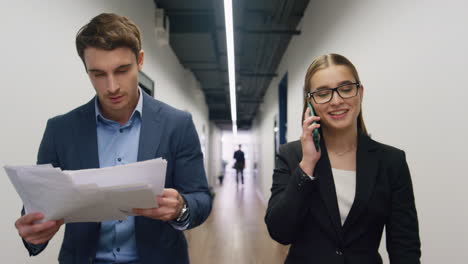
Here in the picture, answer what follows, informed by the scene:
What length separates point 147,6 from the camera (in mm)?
3506

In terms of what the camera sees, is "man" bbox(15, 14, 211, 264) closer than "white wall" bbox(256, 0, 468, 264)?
Yes

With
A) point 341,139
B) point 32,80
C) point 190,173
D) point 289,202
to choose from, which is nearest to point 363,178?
point 341,139

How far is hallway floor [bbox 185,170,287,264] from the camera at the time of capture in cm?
354

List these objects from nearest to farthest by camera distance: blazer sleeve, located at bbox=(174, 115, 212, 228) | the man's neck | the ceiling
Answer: blazer sleeve, located at bbox=(174, 115, 212, 228), the man's neck, the ceiling

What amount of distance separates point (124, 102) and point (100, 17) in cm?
34

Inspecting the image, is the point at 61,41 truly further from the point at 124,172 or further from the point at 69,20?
the point at 124,172

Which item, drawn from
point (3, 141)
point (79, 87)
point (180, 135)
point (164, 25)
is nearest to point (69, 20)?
point (79, 87)

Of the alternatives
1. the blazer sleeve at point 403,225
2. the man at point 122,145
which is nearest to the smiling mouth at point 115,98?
the man at point 122,145

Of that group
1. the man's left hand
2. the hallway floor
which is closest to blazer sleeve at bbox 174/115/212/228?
the man's left hand

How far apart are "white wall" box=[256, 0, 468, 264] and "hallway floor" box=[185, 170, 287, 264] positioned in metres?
2.41

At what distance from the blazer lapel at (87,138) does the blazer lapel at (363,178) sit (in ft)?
3.26

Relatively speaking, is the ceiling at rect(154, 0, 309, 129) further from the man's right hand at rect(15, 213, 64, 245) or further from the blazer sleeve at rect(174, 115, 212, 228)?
the man's right hand at rect(15, 213, 64, 245)

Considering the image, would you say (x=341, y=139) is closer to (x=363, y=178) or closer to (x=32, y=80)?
(x=363, y=178)

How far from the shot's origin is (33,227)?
31.7 inches
